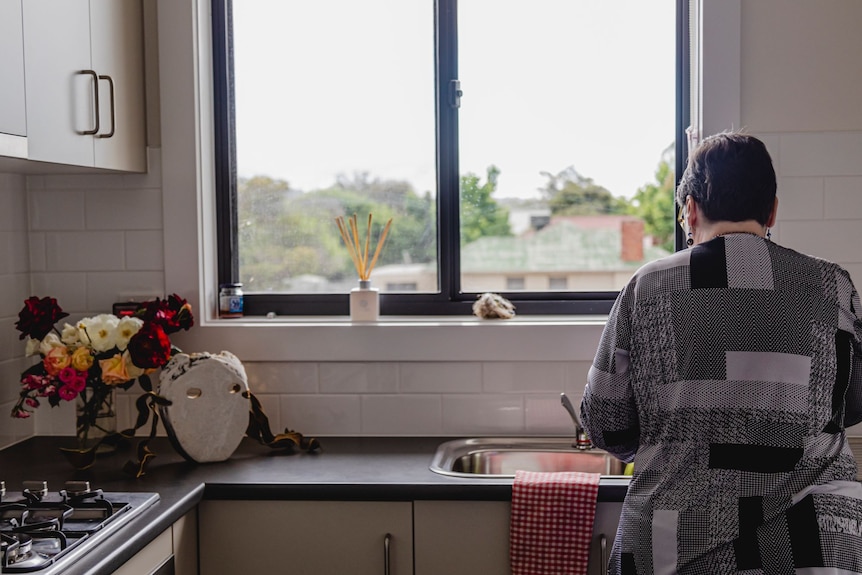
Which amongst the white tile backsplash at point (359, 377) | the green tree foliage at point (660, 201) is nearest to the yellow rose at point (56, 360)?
the white tile backsplash at point (359, 377)

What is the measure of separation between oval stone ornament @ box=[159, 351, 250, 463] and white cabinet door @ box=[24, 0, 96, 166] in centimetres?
54

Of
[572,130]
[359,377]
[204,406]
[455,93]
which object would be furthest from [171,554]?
[572,130]

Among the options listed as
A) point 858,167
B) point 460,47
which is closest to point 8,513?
point 460,47

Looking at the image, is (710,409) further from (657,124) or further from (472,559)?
(657,124)

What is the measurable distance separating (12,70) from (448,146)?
3.90ft

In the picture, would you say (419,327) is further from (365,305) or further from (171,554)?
(171,554)

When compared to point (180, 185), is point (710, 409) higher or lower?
lower

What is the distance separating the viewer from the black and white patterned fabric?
4.81 feet

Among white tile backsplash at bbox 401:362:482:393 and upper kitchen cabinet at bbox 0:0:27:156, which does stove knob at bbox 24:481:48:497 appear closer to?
upper kitchen cabinet at bbox 0:0:27:156

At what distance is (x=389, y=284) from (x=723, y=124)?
1.02 meters

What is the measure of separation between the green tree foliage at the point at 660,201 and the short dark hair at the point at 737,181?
3.26ft

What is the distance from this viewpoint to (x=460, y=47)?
8.46 ft

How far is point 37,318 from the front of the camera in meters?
2.21

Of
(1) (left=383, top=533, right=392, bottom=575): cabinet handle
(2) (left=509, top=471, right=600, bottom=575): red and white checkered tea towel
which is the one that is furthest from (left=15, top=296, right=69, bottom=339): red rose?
(2) (left=509, top=471, right=600, bottom=575): red and white checkered tea towel
